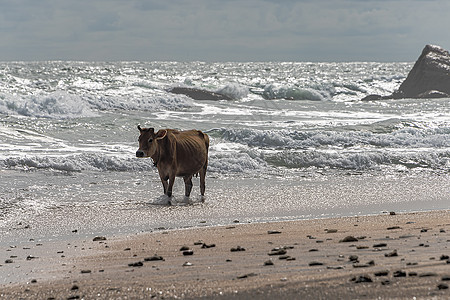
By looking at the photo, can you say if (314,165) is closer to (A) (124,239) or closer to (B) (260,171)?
(B) (260,171)

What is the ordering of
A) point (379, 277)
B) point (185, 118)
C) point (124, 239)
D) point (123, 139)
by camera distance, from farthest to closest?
point (185, 118) < point (123, 139) < point (124, 239) < point (379, 277)

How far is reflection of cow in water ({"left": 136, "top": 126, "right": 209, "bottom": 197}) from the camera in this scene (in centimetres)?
1134

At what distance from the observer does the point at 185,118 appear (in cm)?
2894

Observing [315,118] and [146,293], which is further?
[315,118]

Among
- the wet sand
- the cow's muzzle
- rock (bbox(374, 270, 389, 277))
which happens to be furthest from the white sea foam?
rock (bbox(374, 270, 389, 277))

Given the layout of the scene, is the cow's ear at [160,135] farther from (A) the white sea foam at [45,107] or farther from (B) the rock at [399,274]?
(A) the white sea foam at [45,107]

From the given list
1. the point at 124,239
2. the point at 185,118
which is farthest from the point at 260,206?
the point at 185,118

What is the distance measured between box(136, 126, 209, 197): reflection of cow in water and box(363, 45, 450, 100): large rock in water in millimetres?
33931

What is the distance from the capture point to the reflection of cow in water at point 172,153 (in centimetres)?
1134

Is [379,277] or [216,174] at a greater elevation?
[379,277]

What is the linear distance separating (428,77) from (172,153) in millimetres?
37536

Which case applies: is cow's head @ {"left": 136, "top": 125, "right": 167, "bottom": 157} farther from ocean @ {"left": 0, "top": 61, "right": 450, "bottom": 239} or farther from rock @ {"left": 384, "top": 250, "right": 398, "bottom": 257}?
rock @ {"left": 384, "top": 250, "right": 398, "bottom": 257}

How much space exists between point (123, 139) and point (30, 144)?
8.72 feet

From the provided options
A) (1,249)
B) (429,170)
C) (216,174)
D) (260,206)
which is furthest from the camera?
(429,170)
